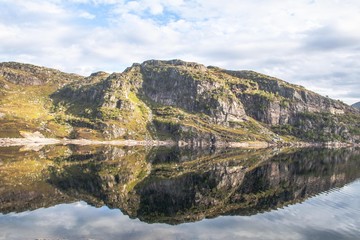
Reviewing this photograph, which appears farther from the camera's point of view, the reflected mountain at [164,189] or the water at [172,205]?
Answer: the reflected mountain at [164,189]

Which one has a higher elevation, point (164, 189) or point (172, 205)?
point (164, 189)

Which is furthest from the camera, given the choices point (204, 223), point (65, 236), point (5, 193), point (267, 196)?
point (267, 196)

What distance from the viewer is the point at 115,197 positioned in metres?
77.9

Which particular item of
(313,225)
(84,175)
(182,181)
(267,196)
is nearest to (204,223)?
(313,225)

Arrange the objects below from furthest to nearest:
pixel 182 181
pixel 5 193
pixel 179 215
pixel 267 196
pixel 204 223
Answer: pixel 182 181 < pixel 267 196 < pixel 5 193 < pixel 179 215 < pixel 204 223

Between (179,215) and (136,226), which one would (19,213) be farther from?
(179,215)

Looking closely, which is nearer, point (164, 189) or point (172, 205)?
point (172, 205)

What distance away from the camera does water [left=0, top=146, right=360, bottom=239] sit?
176 ft

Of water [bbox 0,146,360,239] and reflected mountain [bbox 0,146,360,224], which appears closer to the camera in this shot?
water [bbox 0,146,360,239]

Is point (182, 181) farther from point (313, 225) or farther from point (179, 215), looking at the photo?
point (313, 225)

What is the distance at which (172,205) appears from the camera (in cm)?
7094

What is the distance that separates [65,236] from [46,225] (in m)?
7.50

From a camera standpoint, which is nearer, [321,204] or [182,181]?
[321,204]

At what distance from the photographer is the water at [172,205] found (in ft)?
176
